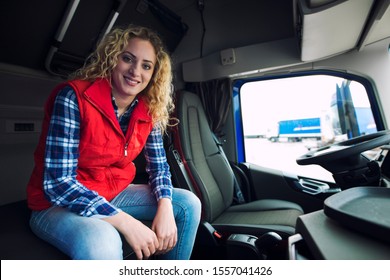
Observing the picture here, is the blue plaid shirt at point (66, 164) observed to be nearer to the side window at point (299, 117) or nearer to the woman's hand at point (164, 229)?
the woman's hand at point (164, 229)

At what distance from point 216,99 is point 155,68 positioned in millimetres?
1111

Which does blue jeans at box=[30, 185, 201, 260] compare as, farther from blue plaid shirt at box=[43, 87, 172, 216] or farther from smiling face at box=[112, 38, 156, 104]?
smiling face at box=[112, 38, 156, 104]

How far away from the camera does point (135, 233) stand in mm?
768

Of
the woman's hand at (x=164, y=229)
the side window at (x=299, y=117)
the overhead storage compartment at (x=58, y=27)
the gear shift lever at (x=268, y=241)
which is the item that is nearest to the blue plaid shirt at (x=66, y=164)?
the woman's hand at (x=164, y=229)

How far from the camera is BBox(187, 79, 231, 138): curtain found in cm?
217

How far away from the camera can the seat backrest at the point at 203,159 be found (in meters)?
1.42

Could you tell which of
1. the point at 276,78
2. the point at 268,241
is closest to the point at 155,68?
the point at 268,241

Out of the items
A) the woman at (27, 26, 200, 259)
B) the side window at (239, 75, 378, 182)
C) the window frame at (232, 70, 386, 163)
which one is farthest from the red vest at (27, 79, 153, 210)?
the window frame at (232, 70, 386, 163)

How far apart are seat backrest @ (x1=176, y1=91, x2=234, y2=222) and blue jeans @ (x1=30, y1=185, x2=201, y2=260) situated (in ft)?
1.11

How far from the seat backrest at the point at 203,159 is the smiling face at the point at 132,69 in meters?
0.51

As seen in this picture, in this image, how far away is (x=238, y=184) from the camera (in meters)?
1.96

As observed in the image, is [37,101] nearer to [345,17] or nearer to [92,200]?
[92,200]

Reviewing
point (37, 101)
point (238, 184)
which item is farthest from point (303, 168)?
point (37, 101)
